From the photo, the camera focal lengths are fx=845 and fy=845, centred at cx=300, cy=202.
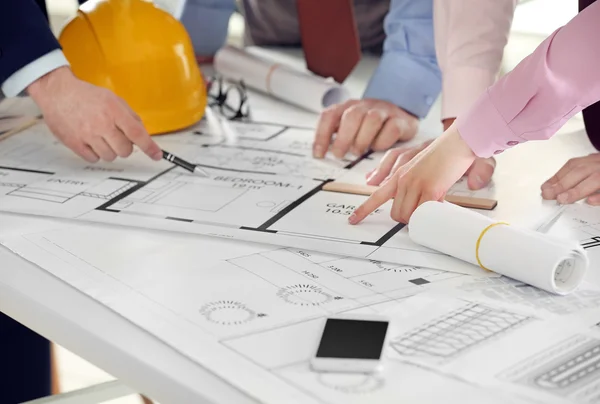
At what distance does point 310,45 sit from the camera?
4.60 ft

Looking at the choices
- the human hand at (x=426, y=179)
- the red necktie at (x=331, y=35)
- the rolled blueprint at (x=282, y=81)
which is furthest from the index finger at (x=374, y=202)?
the red necktie at (x=331, y=35)

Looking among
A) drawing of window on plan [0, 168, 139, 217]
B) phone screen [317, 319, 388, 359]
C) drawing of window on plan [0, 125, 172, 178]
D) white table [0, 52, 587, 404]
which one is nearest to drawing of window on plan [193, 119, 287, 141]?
drawing of window on plan [0, 125, 172, 178]

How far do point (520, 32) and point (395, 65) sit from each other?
0.44 meters

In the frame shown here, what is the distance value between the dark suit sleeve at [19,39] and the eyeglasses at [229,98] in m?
0.30

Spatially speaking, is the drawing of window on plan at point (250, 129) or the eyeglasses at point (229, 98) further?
the eyeglasses at point (229, 98)

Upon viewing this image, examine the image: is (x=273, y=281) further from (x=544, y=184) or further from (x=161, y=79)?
(x=161, y=79)

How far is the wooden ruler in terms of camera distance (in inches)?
34.5

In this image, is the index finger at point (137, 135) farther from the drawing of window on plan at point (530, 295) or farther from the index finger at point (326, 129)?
the drawing of window on plan at point (530, 295)

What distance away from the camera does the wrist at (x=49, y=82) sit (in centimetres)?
104

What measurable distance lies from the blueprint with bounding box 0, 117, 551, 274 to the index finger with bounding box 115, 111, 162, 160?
0.02 meters

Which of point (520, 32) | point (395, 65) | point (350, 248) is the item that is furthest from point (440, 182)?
point (520, 32)

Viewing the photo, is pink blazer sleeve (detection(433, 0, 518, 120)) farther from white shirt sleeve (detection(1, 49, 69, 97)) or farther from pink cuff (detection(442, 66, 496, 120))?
white shirt sleeve (detection(1, 49, 69, 97))

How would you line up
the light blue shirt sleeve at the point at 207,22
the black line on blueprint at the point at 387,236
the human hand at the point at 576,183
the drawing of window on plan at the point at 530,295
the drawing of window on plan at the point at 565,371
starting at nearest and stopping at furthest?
the drawing of window on plan at the point at 565,371 < the drawing of window on plan at the point at 530,295 < the black line on blueprint at the point at 387,236 < the human hand at the point at 576,183 < the light blue shirt sleeve at the point at 207,22

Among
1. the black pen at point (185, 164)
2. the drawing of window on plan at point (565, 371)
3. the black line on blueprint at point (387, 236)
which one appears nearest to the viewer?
the drawing of window on plan at point (565, 371)
